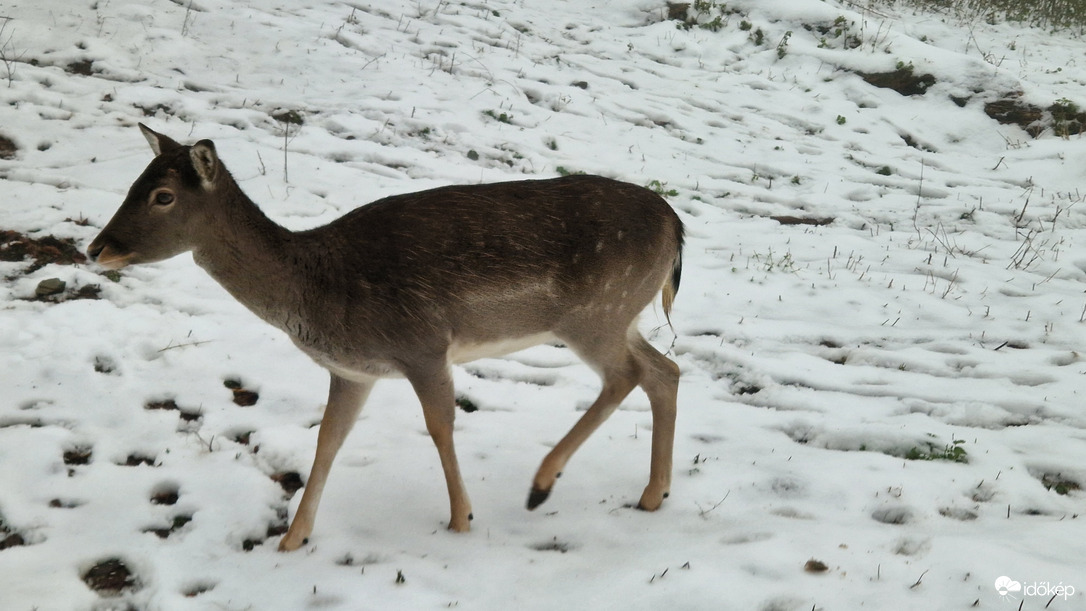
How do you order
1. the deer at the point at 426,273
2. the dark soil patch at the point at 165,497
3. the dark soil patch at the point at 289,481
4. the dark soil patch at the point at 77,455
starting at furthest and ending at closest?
1. the dark soil patch at the point at 289,481
2. the dark soil patch at the point at 77,455
3. the dark soil patch at the point at 165,497
4. the deer at the point at 426,273

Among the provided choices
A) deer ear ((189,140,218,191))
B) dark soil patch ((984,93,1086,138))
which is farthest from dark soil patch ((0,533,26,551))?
dark soil patch ((984,93,1086,138))

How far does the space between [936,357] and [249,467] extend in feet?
14.8

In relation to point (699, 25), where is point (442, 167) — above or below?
below

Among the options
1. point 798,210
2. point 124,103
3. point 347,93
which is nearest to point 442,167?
point 347,93

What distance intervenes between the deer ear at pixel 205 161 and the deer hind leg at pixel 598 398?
187 centimetres

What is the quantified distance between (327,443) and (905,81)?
10200 millimetres

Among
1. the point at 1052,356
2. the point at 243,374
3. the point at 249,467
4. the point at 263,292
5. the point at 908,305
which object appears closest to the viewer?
the point at 263,292

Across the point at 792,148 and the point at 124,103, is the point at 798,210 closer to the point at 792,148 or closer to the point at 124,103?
the point at 792,148

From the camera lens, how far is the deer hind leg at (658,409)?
14.2 feet

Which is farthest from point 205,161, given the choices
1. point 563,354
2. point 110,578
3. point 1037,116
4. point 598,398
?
point 1037,116

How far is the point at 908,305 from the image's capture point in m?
6.60

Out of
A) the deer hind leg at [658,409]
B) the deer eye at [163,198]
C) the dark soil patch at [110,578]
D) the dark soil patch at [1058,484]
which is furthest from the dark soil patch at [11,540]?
the dark soil patch at [1058,484]
